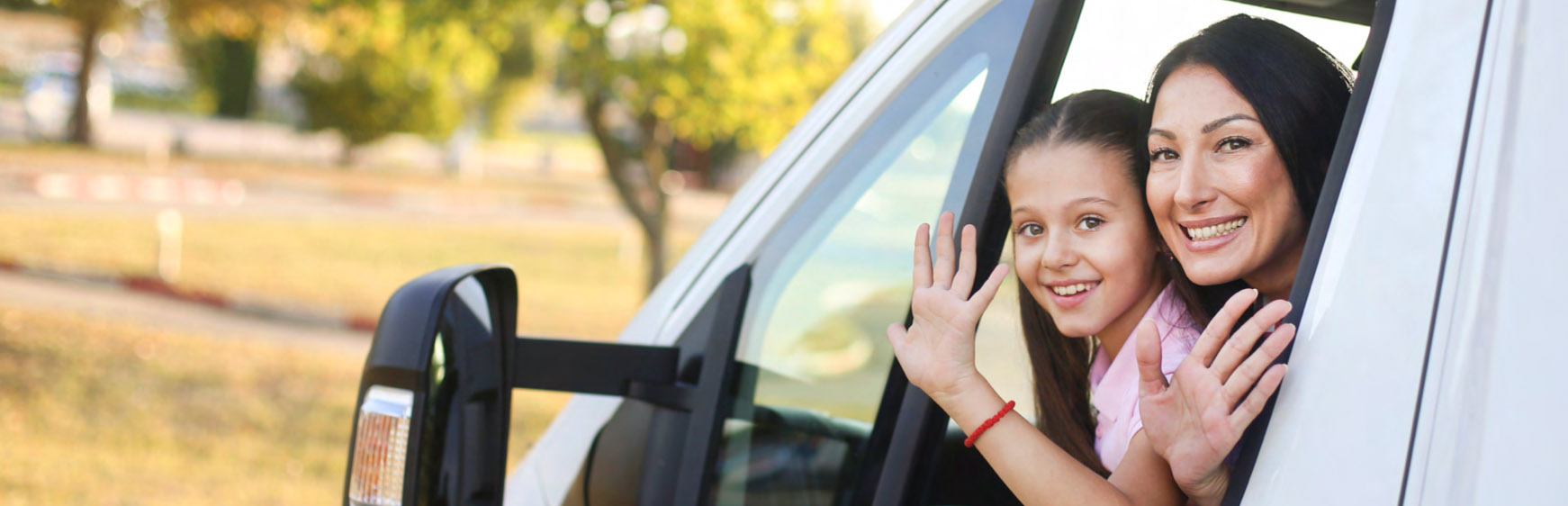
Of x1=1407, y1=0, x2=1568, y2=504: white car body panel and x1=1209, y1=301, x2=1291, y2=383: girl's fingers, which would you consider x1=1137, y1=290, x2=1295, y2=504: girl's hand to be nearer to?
x1=1209, y1=301, x2=1291, y2=383: girl's fingers

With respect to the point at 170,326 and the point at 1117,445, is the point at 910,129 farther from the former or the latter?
the point at 170,326

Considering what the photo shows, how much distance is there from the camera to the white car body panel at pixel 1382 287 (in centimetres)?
92

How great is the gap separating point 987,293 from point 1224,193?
0.24 meters

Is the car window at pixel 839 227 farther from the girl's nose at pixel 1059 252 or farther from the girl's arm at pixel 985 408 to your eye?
the girl's arm at pixel 985 408

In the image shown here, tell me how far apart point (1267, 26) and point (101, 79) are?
35.4 meters

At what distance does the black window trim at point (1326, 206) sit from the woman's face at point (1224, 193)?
149 millimetres

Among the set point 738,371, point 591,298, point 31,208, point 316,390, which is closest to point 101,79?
point 31,208

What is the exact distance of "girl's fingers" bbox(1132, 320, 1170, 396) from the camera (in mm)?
1135

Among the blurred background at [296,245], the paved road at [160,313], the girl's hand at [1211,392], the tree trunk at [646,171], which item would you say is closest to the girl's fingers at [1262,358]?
the girl's hand at [1211,392]

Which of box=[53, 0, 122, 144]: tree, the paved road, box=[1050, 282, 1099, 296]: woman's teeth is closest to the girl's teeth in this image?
box=[1050, 282, 1099, 296]: woman's teeth

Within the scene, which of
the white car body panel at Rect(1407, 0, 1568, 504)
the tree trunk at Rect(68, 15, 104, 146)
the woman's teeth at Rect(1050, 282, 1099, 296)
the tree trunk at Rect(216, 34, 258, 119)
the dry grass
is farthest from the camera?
the tree trunk at Rect(216, 34, 258, 119)

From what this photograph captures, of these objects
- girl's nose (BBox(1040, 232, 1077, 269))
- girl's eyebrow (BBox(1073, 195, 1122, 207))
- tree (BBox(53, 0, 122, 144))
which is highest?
tree (BBox(53, 0, 122, 144))

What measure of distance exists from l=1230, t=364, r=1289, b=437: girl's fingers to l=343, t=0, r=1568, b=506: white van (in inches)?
0.5

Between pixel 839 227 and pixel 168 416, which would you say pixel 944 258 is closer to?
pixel 839 227
